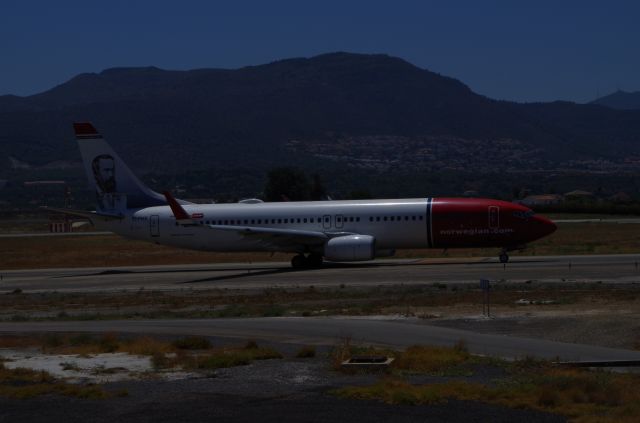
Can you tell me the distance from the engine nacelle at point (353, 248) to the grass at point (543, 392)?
27.6 metres

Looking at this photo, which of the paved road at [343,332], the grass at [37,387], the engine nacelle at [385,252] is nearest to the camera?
the grass at [37,387]

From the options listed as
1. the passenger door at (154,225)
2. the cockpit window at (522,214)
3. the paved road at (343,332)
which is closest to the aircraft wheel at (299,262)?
the passenger door at (154,225)

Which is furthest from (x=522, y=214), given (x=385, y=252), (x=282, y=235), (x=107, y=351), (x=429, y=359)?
(x=429, y=359)

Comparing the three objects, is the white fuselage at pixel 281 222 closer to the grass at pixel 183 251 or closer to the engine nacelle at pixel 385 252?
the engine nacelle at pixel 385 252

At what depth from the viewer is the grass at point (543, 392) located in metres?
15.6

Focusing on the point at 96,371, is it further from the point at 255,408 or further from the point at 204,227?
the point at 204,227

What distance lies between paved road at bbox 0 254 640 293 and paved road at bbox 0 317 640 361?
38.4 feet

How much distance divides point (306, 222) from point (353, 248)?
11.2 feet

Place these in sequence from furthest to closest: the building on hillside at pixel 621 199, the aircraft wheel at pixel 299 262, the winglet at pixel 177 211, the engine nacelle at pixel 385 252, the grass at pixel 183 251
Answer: the building on hillside at pixel 621 199 < the grass at pixel 183 251 < the aircraft wheel at pixel 299 262 < the engine nacelle at pixel 385 252 < the winglet at pixel 177 211

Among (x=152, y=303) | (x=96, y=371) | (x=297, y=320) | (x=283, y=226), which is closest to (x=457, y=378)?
(x=96, y=371)

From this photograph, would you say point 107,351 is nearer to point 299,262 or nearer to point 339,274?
point 339,274

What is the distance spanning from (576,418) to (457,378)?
3.60 meters

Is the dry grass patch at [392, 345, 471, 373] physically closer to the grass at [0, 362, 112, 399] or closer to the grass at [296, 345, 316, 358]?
the grass at [296, 345, 316, 358]

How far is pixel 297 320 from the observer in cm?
2888
